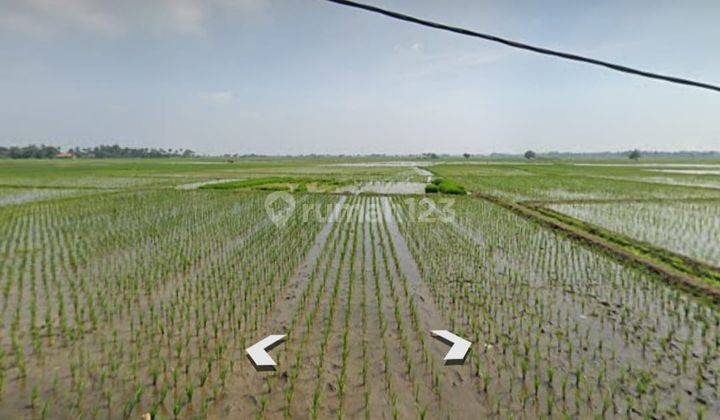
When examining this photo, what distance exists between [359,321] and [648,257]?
6.95 metres

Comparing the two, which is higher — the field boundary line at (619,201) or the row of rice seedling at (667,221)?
the field boundary line at (619,201)

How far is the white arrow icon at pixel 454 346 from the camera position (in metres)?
3.79

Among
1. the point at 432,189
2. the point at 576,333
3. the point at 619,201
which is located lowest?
the point at 576,333

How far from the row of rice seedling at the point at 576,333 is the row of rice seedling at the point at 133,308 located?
2958 mm

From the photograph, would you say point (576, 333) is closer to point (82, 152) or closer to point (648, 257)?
point (648, 257)

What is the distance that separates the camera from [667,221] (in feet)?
37.2

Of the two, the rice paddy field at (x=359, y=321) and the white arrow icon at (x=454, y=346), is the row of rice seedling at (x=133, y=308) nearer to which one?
the rice paddy field at (x=359, y=321)

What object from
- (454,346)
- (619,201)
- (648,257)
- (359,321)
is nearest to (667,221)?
(619,201)

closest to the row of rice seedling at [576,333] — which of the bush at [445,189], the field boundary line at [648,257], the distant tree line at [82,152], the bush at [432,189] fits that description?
the field boundary line at [648,257]

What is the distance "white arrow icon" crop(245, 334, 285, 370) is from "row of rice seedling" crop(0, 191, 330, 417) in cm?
17

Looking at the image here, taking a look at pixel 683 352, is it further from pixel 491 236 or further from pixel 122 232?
pixel 122 232

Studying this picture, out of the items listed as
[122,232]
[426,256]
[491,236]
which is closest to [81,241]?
[122,232]

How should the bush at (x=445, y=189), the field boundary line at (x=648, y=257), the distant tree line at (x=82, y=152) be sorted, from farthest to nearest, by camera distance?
1. the distant tree line at (x=82, y=152)
2. the bush at (x=445, y=189)
3. the field boundary line at (x=648, y=257)

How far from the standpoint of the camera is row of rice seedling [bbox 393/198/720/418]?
3229 mm
